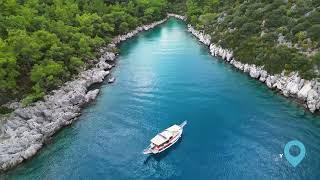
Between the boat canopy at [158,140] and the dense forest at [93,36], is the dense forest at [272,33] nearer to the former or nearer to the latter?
the dense forest at [93,36]

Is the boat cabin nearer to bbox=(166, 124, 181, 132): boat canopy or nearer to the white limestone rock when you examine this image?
bbox=(166, 124, 181, 132): boat canopy

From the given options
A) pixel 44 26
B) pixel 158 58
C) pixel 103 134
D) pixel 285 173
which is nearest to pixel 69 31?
pixel 44 26

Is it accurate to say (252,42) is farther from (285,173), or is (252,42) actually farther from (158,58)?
(285,173)

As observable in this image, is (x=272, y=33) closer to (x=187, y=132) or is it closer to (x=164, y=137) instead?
(x=187, y=132)

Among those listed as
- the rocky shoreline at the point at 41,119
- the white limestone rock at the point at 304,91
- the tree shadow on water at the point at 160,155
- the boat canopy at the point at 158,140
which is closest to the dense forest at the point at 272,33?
the white limestone rock at the point at 304,91

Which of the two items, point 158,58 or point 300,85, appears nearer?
point 300,85

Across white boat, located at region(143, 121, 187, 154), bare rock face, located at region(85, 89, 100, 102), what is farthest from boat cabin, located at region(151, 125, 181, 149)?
bare rock face, located at region(85, 89, 100, 102)

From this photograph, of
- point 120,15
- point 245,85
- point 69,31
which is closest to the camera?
point 245,85
